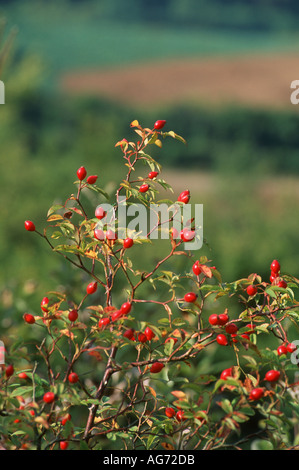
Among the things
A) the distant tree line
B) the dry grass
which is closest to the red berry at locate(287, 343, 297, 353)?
the dry grass

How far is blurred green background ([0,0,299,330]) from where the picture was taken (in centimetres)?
286

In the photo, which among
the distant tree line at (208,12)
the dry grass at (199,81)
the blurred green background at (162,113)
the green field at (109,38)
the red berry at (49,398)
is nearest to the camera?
the red berry at (49,398)

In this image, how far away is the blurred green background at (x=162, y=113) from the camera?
113 inches

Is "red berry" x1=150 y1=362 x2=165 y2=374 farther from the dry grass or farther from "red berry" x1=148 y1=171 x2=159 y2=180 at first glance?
the dry grass

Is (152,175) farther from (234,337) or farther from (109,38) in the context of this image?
(109,38)

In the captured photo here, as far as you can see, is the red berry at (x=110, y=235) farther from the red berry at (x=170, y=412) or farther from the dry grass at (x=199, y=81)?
the dry grass at (x=199, y=81)

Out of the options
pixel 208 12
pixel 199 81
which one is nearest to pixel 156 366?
pixel 199 81

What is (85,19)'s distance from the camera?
11.8 meters

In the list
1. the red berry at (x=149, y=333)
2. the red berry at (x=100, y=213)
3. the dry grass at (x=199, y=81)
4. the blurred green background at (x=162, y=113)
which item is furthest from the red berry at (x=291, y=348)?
the dry grass at (x=199, y=81)

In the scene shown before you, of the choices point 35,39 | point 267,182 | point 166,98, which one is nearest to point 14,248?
point 267,182

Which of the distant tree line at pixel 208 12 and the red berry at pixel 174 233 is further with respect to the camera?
the distant tree line at pixel 208 12

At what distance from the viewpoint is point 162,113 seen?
720 centimetres

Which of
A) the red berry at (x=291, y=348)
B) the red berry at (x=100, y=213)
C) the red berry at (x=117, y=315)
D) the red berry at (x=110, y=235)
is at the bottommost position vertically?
the red berry at (x=291, y=348)

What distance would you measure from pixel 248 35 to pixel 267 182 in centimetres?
599
